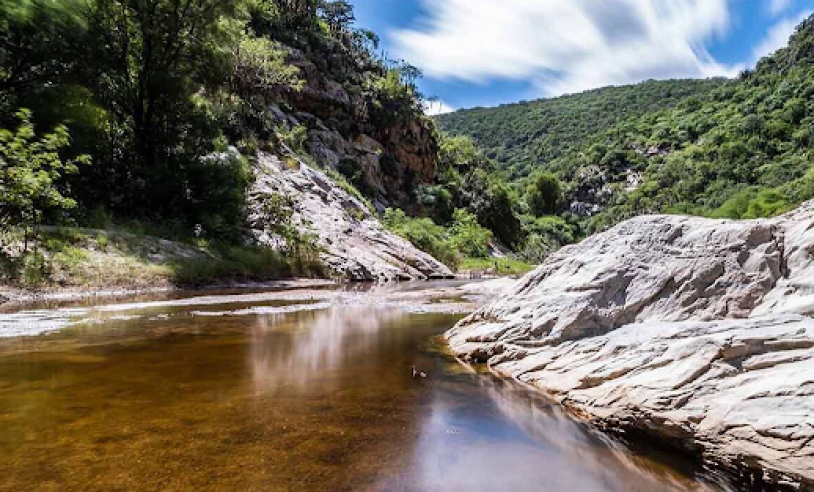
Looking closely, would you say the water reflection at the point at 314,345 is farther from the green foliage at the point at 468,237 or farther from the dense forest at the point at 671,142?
the dense forest at the point at 671,142

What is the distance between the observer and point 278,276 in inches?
860

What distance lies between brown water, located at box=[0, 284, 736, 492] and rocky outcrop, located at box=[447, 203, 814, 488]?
0.46 meters

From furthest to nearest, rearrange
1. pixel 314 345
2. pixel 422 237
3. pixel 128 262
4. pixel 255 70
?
pixel 422 237 < pixel 255 70 < pixel 128 262 < pixel 314 345

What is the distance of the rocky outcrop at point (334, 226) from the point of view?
25.4 m

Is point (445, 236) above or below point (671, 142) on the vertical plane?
below

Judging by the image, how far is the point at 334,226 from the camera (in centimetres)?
2825

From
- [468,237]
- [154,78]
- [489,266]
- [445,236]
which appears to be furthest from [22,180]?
[468,237]

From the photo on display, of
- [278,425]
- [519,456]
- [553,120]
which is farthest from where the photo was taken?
[553,120]

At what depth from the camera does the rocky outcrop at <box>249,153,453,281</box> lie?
999 inches

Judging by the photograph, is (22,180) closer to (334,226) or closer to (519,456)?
(519,456)

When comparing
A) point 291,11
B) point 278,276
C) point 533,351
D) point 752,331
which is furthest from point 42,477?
point 291,11

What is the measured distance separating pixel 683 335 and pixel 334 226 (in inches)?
948

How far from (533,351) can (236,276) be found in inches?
604

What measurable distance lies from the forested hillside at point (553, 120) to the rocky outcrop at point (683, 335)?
139 m
